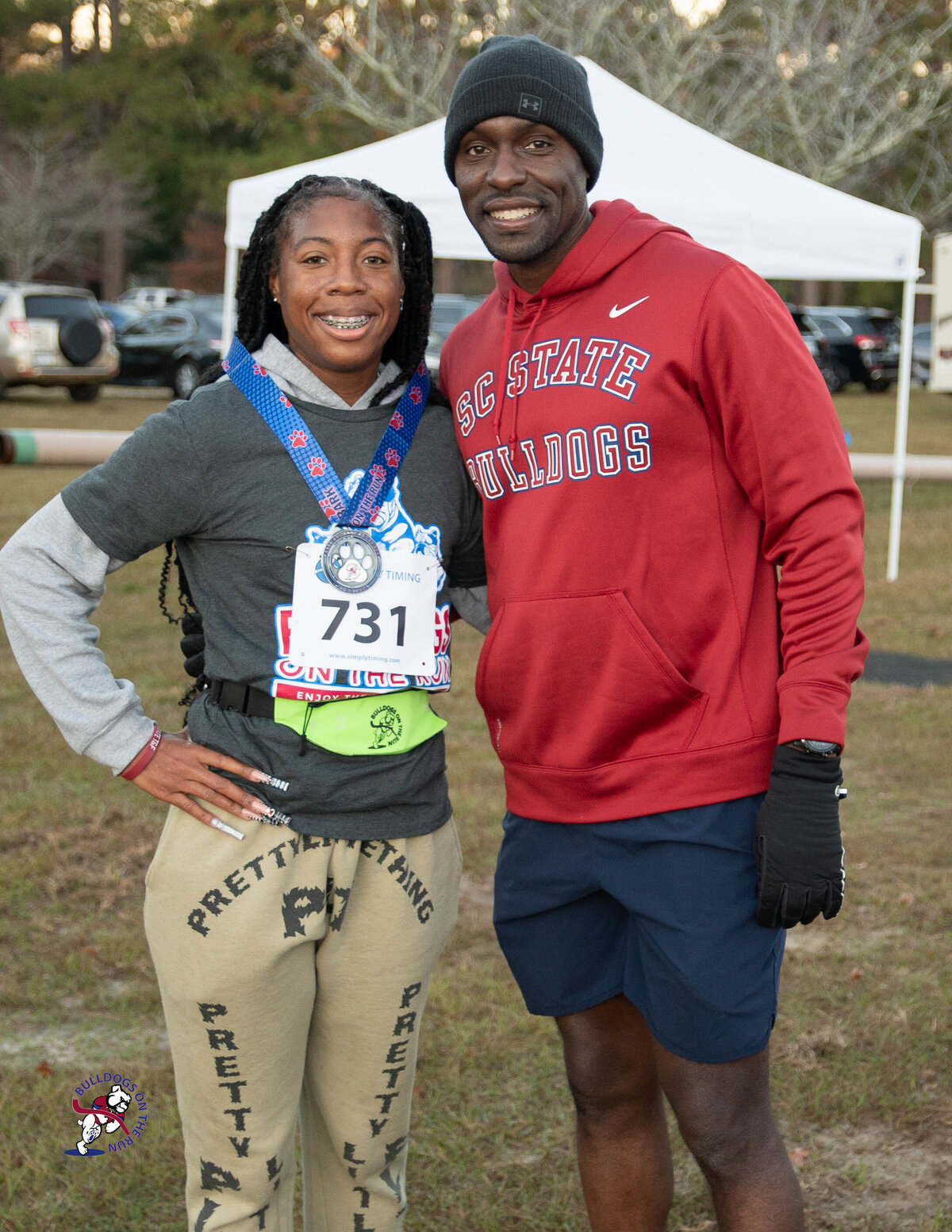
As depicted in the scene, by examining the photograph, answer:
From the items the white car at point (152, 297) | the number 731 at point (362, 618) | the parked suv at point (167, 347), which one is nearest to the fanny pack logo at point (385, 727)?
the number 731 at point (362, 618)

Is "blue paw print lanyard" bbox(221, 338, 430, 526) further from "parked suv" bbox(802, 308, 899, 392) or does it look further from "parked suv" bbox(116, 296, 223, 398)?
"parked suv" bbox(802, 308, 899, 392)

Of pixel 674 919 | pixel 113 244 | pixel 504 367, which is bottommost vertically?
pixel 674 919

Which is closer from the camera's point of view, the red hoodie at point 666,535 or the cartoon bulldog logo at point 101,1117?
the red hoodie at point 666,535

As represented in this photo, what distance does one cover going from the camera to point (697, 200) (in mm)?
8094

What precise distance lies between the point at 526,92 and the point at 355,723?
3.48 ft

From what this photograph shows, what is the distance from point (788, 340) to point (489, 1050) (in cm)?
209

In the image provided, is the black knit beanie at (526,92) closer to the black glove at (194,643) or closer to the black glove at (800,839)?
the black glove at (194,643)

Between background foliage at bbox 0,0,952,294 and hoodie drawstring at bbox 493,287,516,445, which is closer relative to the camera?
hoodie drawstring at bbox 493,287,516,445

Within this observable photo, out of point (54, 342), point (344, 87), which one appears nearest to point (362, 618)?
point (54, 342)

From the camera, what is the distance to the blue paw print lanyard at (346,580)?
2.12m

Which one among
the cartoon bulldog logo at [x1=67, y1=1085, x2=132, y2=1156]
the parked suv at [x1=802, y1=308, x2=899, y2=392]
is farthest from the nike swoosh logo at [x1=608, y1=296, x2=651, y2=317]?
the parked suv at [x1=802, y1=308, x2=899, y2=392]

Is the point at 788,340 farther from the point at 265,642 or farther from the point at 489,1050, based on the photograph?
the point at 489,1050

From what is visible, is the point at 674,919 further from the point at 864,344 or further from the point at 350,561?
the point at 864,344

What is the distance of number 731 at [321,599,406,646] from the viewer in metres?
2.12
